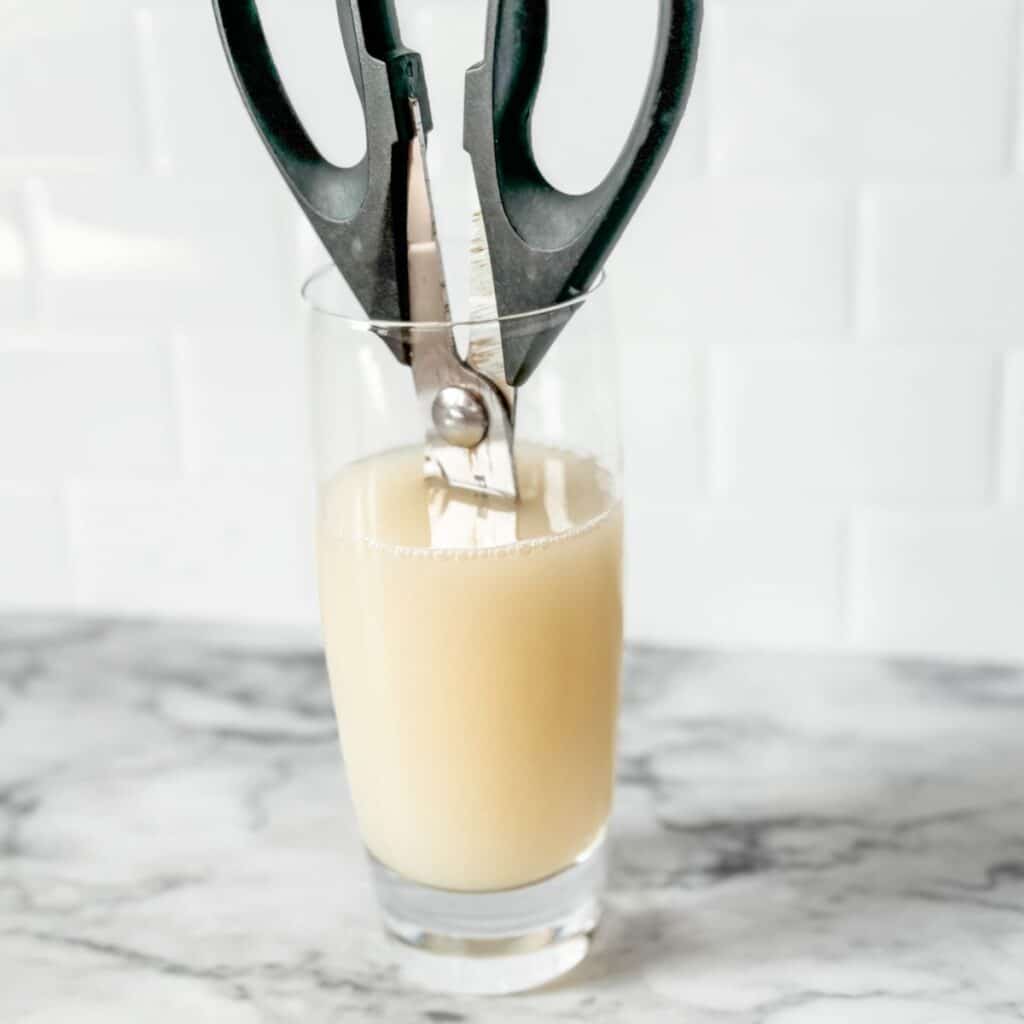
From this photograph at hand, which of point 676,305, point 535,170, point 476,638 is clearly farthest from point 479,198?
point 676,305

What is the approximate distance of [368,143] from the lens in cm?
61

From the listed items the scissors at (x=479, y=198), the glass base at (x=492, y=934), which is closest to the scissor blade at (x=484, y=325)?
the scissors at (x=479, y=198)

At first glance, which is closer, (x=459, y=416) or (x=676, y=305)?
(x=459, y=416)

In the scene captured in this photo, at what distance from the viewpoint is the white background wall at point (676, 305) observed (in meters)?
0.83

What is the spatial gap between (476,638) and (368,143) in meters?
0.19

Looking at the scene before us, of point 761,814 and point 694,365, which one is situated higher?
point 694,365

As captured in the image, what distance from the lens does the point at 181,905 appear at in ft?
2.51

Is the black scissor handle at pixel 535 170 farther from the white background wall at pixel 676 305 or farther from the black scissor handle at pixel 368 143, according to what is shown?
the white background wall at pixel 676 305

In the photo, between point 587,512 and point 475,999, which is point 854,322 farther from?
point 475,999

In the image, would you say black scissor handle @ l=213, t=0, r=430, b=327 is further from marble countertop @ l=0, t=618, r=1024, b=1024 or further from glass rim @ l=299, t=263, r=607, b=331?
marble countertop @ l=0, t=618, r=1024, b=1024

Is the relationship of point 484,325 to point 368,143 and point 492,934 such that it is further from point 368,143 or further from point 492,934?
point 492,934

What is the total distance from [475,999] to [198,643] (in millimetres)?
381

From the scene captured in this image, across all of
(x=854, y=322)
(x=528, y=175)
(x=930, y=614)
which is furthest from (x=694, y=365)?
(x=528, y=175)

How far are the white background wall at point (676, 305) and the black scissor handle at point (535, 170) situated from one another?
264 mm
